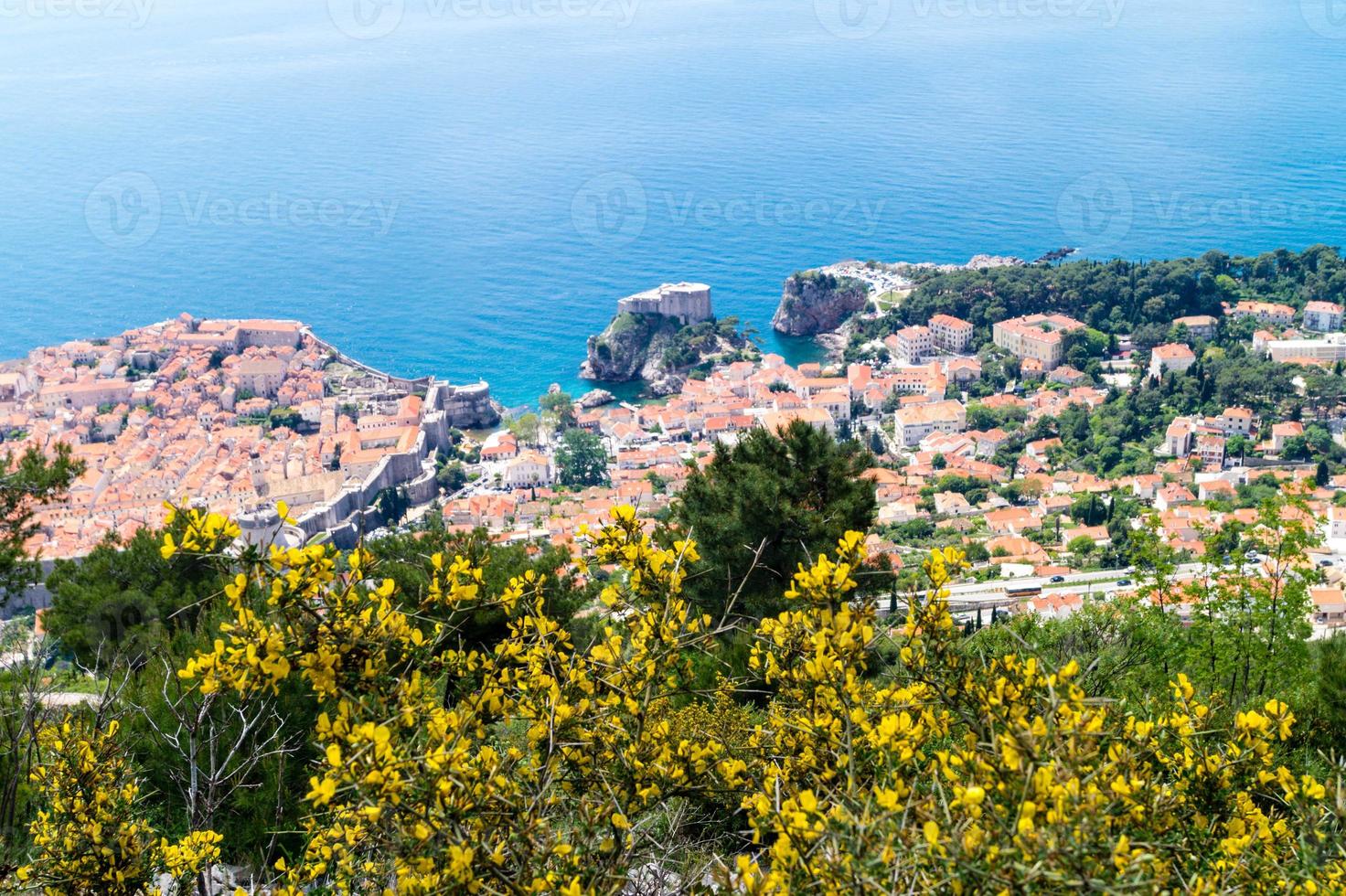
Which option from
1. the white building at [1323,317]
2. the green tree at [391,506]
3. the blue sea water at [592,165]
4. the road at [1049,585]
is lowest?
the green tree at [391,506]

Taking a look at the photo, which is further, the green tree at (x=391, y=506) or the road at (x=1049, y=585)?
the green tree at (x=391, y=506)

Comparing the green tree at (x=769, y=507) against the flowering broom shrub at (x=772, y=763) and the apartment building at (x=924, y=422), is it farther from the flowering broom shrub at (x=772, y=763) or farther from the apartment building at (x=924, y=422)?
the apartment building at (x=924, y=422)

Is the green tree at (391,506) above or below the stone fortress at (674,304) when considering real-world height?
below

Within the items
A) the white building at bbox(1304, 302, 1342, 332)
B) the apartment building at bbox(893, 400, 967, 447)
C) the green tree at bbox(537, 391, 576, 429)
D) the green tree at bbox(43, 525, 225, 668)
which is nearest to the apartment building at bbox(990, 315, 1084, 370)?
the apartment building at bbox(893, 400, 967, 447)

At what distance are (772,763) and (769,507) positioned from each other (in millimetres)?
4250

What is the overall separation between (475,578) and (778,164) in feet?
141

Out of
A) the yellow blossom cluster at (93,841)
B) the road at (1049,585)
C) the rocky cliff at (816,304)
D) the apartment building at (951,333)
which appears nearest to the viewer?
the yellow blossom cluster at (93,841)

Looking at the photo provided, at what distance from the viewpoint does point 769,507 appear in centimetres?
643

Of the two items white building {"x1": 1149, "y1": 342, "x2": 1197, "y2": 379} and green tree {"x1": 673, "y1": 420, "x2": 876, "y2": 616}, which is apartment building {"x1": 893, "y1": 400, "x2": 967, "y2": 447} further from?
green tree {"x1": 673, "y1": 420, "x2": 876, "y2": 616}

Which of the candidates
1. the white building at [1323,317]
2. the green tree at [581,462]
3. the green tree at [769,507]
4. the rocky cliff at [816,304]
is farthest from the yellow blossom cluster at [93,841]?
the white building at [1323,317]

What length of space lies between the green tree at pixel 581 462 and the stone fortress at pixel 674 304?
6.90m

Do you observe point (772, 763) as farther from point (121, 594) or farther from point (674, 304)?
point (674, 304)

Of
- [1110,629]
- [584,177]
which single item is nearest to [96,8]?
[584,177]

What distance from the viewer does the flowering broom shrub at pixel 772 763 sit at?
62.7 inches
